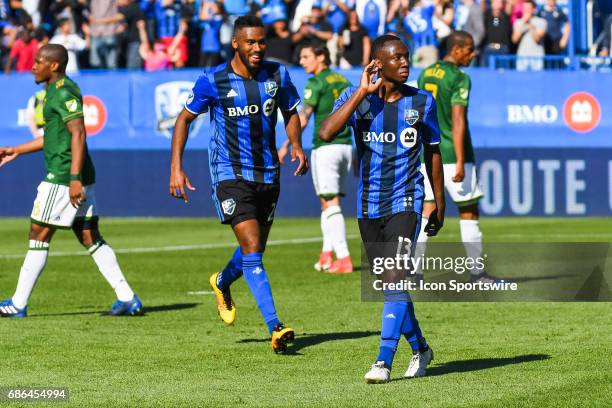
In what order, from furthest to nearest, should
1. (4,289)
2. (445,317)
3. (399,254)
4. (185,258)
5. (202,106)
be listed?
(185,258) → (4,289) → (445,317) → (202,106) → (399,254)

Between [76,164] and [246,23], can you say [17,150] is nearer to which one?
[76,164]

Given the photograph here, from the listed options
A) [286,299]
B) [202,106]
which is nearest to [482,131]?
[286,299]

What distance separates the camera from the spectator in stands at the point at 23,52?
89.5 feet

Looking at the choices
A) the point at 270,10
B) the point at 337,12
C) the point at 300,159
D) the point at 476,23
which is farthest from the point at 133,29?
the point at 300,159

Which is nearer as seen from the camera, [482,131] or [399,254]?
[399,254]

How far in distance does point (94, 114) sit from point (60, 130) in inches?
549

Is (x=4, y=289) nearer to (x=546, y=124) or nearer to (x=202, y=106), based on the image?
(x=202, y=106)

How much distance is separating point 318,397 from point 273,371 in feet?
3.68

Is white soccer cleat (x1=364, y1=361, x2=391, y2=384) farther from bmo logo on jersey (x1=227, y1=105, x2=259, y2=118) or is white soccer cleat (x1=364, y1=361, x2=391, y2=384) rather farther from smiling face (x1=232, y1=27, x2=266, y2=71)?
smiling face (x1=232, y1=27, x2=266, y2=71)

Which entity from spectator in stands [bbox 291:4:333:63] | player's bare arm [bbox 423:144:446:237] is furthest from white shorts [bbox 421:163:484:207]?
spectator in stands [bbox 291:4:333:63]

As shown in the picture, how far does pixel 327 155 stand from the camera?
629 inches

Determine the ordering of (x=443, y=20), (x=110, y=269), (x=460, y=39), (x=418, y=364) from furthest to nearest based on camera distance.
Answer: (x=443, y=20)
(x=460, y=39)
(x=110, y=269)
(x=418, y=364)

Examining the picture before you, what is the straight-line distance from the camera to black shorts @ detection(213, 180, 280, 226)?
10125 mm

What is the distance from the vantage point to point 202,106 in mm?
10188
